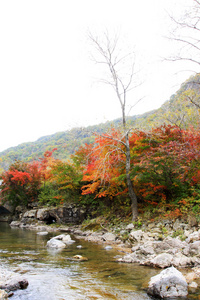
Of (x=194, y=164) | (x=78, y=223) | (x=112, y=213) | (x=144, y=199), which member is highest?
(x=194, y=164)

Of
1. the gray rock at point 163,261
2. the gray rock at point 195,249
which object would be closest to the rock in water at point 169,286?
the gray rock at point 163,261

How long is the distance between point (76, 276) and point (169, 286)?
2426mm

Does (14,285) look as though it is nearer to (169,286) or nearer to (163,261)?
(169,286)

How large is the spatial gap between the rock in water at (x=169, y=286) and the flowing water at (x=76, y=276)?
0.63ft

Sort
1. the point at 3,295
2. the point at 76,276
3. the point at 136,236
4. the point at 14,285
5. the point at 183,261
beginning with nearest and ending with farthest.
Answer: the point at 3,295 → the point at 14,285 → the point at 76,276 → the point at 183,261 → the point at 136,236

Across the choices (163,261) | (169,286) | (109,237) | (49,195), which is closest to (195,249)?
(163,261)

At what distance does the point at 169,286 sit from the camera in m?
4.59

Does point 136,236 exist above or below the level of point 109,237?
above

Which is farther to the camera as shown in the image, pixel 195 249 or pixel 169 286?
pixel 195 249

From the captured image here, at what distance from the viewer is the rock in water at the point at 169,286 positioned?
446cm

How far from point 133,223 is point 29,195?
707 inches

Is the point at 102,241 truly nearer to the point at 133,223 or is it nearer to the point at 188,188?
the point at 133,223

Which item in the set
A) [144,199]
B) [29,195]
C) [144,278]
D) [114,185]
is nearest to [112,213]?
[114,185]

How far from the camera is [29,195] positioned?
26.4m
